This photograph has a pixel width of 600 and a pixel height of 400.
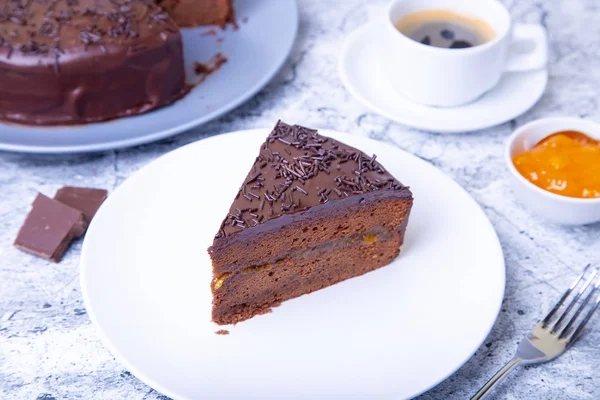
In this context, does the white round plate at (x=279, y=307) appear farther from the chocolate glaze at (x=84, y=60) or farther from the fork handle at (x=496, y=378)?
the chocolate glaze at (x=84, y=60)

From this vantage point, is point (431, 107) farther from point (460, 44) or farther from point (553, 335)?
point (553, 335)

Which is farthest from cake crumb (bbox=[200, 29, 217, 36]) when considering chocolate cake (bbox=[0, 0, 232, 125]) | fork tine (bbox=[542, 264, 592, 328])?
fork tine (bbox=[542, 264, 592, 328])

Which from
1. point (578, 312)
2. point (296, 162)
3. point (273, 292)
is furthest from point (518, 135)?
point (273, 292)

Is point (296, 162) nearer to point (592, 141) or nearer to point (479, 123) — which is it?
point (479, 123)

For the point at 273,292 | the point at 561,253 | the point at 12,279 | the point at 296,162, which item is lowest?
the point at 12,279

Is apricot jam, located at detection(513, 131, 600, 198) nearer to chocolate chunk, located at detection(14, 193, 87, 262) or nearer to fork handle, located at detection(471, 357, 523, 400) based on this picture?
fork handle, located at detection(471, 357, 523, 400)

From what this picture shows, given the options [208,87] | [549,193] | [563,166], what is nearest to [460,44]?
[563,166]
